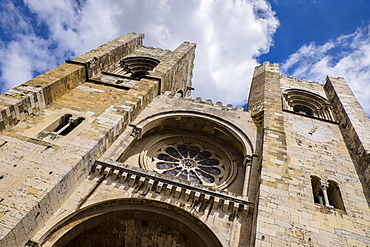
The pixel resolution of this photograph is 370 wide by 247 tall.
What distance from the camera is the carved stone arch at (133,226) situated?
5.72 m

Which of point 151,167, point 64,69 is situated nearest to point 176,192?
point 151,167

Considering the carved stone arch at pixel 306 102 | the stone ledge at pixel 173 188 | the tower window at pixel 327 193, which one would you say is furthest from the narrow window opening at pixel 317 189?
the carved stone arch at pixel 306 102

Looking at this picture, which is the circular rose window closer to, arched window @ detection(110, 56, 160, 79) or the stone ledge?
the stone ledge

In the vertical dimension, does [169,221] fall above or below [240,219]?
below

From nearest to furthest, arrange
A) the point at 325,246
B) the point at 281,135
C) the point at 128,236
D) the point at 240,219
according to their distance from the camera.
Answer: the point at 325,246
the point at 240,219
the point at 128,236
the point at 281,135

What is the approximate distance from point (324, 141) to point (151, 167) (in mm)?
5390

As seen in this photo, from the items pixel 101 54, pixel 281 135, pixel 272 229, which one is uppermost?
pixel 101 54

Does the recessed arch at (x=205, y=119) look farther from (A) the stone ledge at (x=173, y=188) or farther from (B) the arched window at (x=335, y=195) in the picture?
(B) the arched window at (x=335, y=195)

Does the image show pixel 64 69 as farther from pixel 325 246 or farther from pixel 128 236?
pixel 325 246

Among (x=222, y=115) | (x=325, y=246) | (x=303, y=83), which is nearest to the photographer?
(x=325, y=246)

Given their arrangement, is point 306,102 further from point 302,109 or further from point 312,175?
point 312,175

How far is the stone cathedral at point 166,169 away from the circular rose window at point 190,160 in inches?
1.5

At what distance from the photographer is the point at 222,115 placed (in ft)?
30.7

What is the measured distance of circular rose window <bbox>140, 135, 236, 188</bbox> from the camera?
808 centimetres
